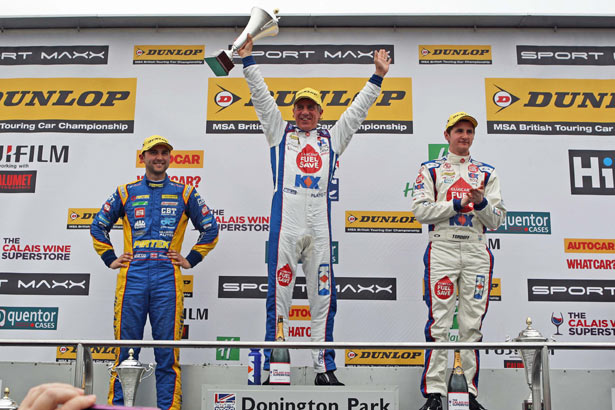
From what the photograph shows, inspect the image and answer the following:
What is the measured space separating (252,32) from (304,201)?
1.05 metres

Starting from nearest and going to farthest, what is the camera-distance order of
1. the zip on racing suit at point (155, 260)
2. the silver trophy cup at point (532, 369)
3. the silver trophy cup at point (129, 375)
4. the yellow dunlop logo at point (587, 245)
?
the silver trophy cup at point (532, 369)
the silver trophy cup at point (129, 375)
the zip on racing suit at point (155, 260)
the yellow dunlop logo at point (587, 245)

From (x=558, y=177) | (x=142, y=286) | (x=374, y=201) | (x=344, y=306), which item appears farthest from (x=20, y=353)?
(x=558, y=177)

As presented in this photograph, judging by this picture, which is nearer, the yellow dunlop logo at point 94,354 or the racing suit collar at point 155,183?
the racing suit collar at point 155,183

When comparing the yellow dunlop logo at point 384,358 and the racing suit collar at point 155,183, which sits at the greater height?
the racing suit collar at point 155,183

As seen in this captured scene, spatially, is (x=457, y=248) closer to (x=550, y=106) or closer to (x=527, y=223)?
(x=527, y=223)

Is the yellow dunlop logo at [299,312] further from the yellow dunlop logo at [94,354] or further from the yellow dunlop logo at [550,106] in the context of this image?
the yellow dunlop logo at [550,106]

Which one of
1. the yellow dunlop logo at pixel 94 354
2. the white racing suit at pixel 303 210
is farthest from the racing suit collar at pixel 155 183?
the yellow dunlop logo at pixel 94 354

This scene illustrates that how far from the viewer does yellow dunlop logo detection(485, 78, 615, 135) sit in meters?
4.77

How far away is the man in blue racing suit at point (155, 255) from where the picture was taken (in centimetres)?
345

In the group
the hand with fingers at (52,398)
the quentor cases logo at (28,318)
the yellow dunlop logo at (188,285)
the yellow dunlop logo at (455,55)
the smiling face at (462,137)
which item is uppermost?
the yellow dunlop logo at (455,55)

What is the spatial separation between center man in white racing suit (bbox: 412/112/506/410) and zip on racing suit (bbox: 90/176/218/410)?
1.34 m

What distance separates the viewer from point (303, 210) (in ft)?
11.8

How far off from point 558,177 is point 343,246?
1659 millimetres

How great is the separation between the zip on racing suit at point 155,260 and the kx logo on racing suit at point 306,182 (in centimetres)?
67
